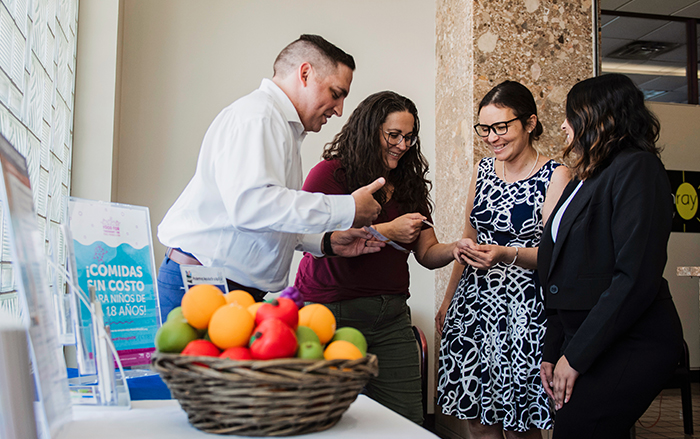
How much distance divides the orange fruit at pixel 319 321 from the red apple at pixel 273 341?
10cm

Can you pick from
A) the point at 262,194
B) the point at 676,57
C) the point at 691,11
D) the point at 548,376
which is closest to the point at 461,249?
the point at 548,376

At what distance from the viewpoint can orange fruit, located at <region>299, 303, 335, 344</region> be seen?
0.77m

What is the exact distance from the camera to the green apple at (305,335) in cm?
72

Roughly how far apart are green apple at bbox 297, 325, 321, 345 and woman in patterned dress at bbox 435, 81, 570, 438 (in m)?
1.26

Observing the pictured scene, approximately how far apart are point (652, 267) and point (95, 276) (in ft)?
4.40

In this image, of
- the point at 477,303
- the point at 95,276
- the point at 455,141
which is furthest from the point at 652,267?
the point at 455,141

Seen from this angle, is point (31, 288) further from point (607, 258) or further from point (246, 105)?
point (607, 258)

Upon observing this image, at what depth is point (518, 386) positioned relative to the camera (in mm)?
1925

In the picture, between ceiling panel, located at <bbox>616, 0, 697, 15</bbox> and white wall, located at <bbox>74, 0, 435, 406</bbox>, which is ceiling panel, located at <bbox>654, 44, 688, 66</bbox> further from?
white wall, located at <bbox>74, 0, 435, 406</bbox>

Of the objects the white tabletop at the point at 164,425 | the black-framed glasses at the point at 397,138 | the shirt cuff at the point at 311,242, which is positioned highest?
the black-framed glasses at the point at 397,138

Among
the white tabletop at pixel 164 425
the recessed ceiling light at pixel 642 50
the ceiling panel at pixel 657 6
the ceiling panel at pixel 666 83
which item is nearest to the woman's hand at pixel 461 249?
the white tabletop at pixel 164 425

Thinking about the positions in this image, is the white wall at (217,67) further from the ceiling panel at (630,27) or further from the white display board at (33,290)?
the ceiling panel at (630,27)

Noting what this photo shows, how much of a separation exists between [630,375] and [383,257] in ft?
2.74

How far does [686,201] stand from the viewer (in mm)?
5422
